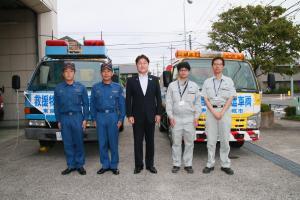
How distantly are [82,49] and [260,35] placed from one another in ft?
29.8

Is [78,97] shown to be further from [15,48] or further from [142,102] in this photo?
[15,48]

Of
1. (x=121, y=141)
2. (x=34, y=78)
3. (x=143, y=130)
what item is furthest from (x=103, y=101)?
(x=121, y=141)

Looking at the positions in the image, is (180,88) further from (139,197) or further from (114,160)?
(139,197)

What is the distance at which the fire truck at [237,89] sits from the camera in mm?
6746

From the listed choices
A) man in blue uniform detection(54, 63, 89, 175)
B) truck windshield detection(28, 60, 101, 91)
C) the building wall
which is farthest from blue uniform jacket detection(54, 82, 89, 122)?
the building wall

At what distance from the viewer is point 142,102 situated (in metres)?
5.71

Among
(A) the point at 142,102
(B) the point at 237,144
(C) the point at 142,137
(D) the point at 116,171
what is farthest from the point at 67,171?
(B) the point at 237,144

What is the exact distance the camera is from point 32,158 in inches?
290

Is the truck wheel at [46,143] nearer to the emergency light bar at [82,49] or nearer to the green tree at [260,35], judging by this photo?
the emergency light bar at [82,49]

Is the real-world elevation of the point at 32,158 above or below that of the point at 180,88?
below

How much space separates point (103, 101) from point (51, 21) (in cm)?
871

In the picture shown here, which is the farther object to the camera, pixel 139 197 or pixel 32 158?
pixel 32 158

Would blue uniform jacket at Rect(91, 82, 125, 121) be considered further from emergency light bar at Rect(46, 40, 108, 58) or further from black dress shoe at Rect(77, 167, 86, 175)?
emergency light bar at Rect(46, 40, 108, 58)

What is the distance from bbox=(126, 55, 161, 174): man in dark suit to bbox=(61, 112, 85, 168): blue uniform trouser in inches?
35.3
